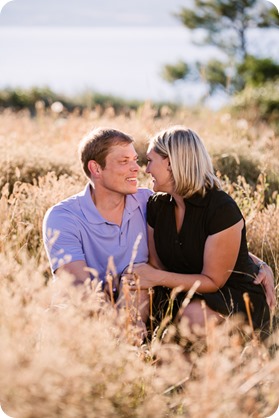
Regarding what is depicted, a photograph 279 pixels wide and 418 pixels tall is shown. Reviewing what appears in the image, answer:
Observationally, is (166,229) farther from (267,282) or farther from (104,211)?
(267,282)

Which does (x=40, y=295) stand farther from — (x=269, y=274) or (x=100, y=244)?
(x=269, y=274)

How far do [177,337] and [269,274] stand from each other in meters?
0.68

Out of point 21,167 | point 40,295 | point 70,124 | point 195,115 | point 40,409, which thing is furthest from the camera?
point 195,115

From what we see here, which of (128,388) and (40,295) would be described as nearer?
(40,295)

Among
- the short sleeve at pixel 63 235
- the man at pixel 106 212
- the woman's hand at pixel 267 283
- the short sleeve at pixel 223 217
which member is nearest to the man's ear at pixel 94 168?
the man at pixel 106 212

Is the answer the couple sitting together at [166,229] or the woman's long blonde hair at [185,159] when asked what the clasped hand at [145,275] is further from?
the woman's long blonde hair at [185,159]

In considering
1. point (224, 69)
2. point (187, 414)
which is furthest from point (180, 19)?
point (187, 414)

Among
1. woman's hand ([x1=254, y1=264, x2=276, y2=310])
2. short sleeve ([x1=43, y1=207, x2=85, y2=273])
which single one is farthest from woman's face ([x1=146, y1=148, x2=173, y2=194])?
woman's hand ([x1=254, y1=264, x2=276, y2=310])

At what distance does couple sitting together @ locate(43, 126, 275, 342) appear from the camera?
12.0 ft

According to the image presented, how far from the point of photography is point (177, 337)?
147 inches

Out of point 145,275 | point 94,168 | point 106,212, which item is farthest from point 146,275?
point 94,168

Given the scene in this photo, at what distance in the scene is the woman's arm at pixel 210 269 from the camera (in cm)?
363

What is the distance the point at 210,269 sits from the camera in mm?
3654

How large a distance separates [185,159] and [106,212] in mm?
587
